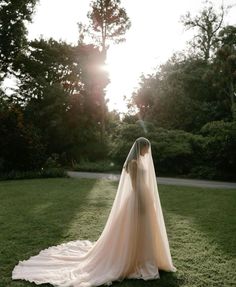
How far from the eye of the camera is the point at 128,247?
557 centimetres

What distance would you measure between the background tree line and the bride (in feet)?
52.5

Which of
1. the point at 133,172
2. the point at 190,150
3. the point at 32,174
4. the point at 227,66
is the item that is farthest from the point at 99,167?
the point at 133,172

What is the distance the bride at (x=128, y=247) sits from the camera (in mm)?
5484

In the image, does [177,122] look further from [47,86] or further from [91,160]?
[47,86]

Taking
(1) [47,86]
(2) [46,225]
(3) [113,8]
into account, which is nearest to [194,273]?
(2) [46,225]

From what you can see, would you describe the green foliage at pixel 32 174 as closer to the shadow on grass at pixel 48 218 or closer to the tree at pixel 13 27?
the shadow on grass at pixel 48 218

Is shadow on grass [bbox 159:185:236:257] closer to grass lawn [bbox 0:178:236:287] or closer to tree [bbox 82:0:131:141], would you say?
grass lawn [bbox 0:178:236:287]

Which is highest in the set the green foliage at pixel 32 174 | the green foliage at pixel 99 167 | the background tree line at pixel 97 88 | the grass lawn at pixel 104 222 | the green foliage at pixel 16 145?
the background tree line at pixel 97 88

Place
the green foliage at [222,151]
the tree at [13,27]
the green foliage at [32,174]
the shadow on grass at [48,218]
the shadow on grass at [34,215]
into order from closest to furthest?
the shadow on grass at [48,218] < the shadow on grass at [34,215] < the green foliage at [222,151] < the green foliage at [32,174] < the tree at [13,27]

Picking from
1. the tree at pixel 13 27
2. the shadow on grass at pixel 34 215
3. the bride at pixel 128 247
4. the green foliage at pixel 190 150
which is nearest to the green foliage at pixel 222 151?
A: the green foliage at pixel 190 150

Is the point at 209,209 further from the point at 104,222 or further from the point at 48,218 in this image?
the point at 48,218

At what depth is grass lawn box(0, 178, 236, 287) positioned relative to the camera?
574 cm

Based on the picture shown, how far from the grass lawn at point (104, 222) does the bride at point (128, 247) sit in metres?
0.20

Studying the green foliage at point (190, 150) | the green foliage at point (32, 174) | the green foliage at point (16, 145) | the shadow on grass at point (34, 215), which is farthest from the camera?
the green foliage at point (16, 145)
